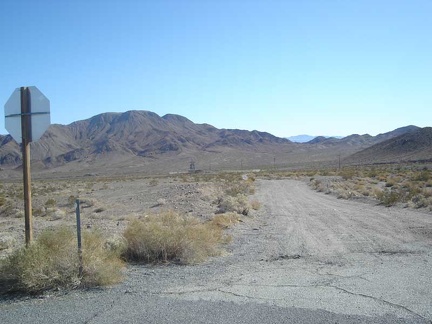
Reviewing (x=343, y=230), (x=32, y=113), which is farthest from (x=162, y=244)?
(x=343, y=230)

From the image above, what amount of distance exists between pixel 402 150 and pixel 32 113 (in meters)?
130

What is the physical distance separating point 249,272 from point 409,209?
16.3 meters

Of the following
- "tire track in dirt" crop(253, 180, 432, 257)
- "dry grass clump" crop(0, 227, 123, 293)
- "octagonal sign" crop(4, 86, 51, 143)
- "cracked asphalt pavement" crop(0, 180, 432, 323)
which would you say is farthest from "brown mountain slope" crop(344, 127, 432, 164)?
"octagonal sign" crop(4, 86, 51, 143)

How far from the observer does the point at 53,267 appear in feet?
24.8

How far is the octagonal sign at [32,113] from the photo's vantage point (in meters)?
8.30

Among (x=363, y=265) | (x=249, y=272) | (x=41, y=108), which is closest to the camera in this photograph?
(x=41, y=108)

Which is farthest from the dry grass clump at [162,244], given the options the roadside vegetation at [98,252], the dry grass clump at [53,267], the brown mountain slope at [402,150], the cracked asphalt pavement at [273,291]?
Result: the brown mountain slope at [402,150]

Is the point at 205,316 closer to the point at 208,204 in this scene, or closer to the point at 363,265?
the point at 363,265

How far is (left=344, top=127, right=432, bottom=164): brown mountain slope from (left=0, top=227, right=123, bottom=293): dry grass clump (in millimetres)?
110432

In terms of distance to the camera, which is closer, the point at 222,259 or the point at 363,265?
the point at 363,265

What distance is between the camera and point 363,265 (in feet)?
31.4

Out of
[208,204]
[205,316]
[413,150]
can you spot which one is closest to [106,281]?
[205,316]

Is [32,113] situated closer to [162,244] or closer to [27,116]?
[27,116]

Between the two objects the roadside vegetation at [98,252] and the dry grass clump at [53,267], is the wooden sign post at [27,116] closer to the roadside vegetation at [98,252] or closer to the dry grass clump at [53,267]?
the dry grass clump at [53,267]
